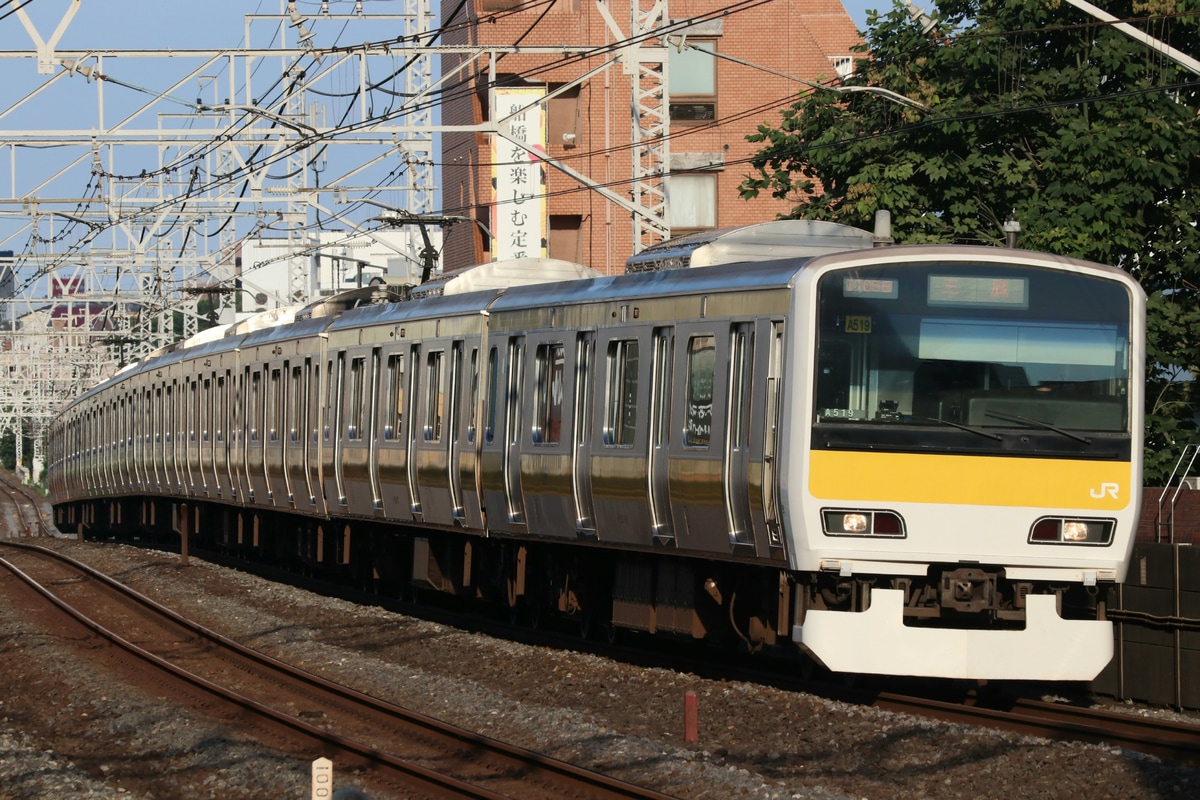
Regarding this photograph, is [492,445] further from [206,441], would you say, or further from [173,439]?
[173,439]

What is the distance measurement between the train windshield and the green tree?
784 centimetres

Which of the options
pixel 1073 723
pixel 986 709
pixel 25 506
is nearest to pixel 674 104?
pixel 986 709

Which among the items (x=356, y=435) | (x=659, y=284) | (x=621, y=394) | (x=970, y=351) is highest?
(x=659, y=284)

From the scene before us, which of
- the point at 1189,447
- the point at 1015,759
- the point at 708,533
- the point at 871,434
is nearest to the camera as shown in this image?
the point at 1015,759

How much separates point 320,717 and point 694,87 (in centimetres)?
3011

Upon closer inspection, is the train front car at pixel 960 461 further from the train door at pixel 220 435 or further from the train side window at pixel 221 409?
the train side window at pixel 221 409

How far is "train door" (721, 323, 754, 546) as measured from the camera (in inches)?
463

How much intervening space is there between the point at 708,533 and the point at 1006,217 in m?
10.7

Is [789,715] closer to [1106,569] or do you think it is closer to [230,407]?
[1106,569]

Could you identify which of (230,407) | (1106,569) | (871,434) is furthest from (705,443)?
(230,407)

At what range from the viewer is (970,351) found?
1115 cm

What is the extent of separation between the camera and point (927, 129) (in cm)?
2192

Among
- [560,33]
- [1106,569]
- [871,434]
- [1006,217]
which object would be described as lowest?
[1106,569]

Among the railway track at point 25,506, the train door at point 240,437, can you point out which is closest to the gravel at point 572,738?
the train door at point 240,437
